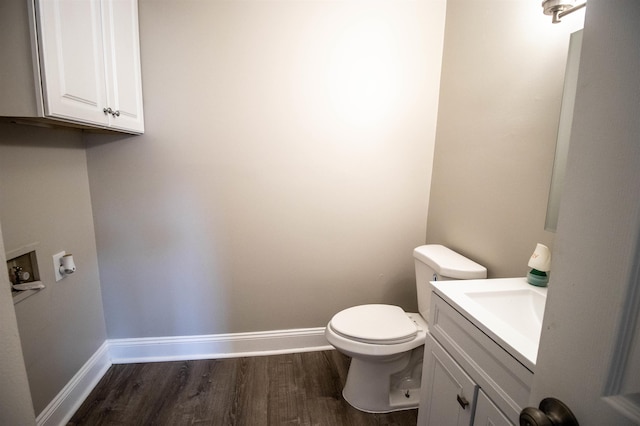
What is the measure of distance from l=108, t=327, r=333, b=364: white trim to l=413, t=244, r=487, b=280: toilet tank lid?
0.92 meters

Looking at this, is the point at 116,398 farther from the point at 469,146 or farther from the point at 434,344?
the point at 469,146

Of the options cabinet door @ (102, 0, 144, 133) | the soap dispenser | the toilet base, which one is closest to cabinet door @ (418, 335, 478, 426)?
the toilet base

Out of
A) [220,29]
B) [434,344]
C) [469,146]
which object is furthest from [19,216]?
[469,146]

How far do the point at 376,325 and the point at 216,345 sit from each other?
107cm

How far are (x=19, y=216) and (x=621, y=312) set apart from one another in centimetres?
179

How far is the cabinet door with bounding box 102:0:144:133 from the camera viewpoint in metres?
1.30

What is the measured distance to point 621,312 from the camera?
1.20 ft

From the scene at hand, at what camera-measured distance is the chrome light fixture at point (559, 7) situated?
979mm

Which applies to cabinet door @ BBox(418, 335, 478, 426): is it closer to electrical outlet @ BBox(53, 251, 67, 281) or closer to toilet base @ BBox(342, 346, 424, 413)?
toilet base @ BBox(342, 346, 424, 413)

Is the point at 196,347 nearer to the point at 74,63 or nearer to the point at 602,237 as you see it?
the point at 74,63

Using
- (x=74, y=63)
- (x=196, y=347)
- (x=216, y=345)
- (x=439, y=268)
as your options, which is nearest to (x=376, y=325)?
(x=439, y=268)

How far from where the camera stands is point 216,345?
1911mm

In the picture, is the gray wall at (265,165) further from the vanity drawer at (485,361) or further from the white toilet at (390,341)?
the vanity drawer at (485,361)

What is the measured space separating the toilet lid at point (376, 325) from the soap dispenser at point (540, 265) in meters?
0.61
